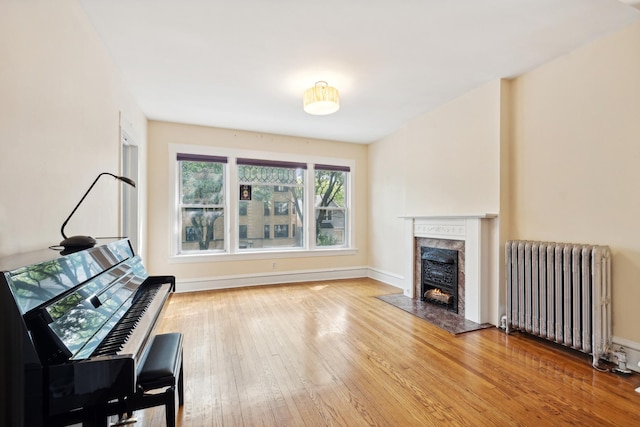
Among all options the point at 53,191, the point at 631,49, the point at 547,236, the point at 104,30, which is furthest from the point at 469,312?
the point at 104,30

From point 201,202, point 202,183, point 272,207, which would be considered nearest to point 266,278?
point 272,207

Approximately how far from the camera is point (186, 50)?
2.72m

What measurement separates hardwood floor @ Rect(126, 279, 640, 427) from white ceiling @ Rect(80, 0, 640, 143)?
256 centimetres

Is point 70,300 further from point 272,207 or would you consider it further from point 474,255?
point 272,207

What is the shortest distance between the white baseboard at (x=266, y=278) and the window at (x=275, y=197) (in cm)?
54

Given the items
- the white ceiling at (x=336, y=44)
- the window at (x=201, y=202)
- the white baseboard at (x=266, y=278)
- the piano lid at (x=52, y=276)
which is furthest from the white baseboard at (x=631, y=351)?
the window at (x=201, y=202)

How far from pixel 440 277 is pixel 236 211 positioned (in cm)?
345

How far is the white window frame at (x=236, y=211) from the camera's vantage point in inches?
189

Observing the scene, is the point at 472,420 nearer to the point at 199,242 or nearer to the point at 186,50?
the point at 186,50

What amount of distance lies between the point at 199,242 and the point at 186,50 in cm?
320

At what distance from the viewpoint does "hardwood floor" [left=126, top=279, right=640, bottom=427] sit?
1826 mm

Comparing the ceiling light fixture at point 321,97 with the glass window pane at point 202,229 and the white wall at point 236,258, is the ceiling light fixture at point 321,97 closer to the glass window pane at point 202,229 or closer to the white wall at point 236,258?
the white wall at point 236,258

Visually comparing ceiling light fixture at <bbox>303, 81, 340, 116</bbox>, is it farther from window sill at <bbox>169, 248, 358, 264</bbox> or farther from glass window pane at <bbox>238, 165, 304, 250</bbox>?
window sill at <bbox>169, 248, 358, 264</bbox>

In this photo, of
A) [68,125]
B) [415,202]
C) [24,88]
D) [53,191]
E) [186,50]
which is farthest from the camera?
[415,202]
